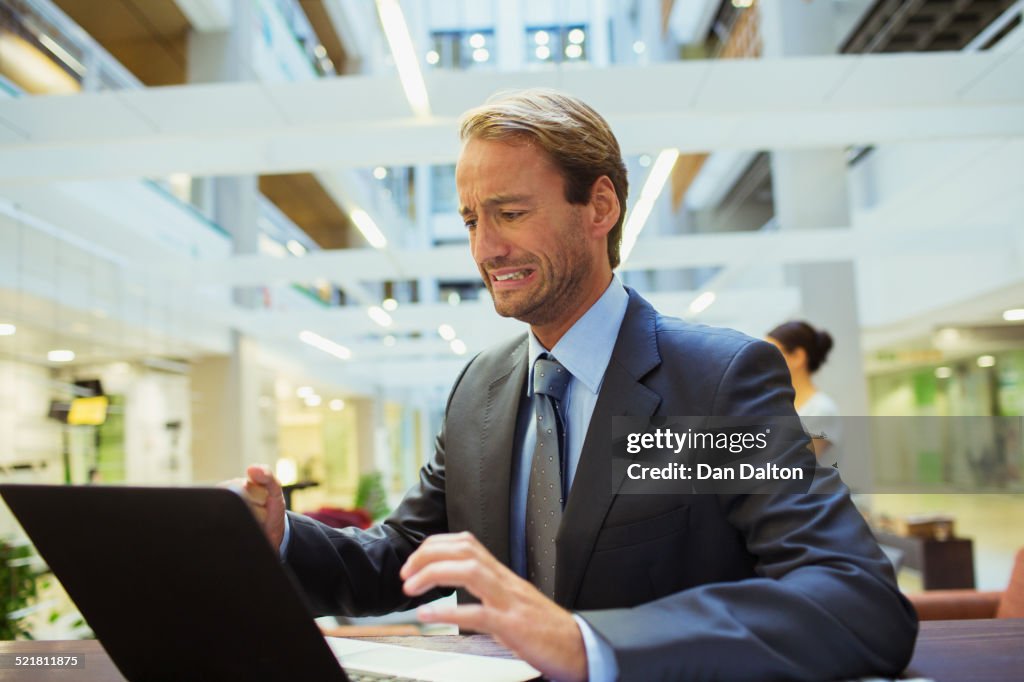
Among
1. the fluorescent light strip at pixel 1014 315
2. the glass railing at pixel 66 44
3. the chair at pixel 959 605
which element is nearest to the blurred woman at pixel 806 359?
the chair at pixel 959 605

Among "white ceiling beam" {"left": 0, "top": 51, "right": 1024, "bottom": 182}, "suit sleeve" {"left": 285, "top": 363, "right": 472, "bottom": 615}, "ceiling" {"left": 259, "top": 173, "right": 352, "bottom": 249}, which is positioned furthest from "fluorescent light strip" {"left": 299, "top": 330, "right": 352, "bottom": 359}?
"suit sleeve" {"left": 285, "top": 363, "right": 472, "bottom": 615}

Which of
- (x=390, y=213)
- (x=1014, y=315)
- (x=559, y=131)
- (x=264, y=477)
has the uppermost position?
(x=390, y=213)

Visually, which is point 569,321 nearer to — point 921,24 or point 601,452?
point 601,452

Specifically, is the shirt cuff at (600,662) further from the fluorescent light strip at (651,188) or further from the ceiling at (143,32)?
the ceiling at (143,32)

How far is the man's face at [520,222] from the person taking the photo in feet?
3.78

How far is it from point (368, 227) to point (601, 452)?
22.4ft

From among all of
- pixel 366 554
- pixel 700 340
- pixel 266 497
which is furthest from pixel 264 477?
pixel 700 340

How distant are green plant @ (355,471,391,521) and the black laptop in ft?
35.3

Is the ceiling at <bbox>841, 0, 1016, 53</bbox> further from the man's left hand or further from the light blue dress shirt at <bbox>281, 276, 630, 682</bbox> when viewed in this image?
the man's left hand

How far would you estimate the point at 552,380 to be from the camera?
121 cm

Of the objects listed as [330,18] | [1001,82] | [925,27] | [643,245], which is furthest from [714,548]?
[330,18]

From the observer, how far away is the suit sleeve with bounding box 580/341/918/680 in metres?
0.73

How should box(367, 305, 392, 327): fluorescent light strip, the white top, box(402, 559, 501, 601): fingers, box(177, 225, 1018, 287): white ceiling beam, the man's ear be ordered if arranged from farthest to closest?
box(367, 305, 392, 327): fluorescent light strip → box(177, 225, 1018, 287): white ceiling beam → the white top → the man's ear → box(402, 559, 501, 601): fingers

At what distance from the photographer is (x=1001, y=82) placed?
509 centimetres
